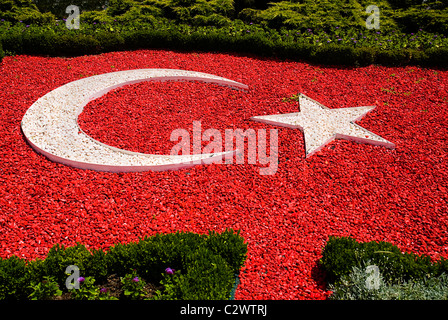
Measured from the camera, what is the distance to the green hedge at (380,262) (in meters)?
4.44

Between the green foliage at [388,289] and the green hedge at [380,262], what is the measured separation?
76 mm

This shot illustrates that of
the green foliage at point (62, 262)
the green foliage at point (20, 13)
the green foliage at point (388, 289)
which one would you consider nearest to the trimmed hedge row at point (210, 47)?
the green foliage at point (20, 13)

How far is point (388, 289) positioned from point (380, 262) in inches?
16.5

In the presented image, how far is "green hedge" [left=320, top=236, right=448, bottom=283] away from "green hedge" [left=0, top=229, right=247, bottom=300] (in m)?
1.26

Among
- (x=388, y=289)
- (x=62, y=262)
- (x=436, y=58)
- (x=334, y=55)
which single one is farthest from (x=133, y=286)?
(x=436, y=58)

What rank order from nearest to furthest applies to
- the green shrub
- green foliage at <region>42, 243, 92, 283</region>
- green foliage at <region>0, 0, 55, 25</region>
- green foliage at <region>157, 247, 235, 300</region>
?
green foliage at <region>157, 247, 235, 300</region>, green foliage at <region>42, 243, 92, 283</region>, the green shrub, green foliage at <region>0, 0, 55, 25</region>

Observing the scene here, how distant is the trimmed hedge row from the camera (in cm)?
1088

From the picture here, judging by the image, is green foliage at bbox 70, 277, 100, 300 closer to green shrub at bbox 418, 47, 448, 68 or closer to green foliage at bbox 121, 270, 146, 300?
green foliage at bbox 121, 270, 146, 300

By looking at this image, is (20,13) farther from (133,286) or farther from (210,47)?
(133,286)

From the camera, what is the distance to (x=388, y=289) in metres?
4.16

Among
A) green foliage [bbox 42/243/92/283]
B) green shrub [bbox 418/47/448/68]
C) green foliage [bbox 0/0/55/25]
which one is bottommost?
green foliage [bbox 42/243/92/283]

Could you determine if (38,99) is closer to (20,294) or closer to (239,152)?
(239,152)

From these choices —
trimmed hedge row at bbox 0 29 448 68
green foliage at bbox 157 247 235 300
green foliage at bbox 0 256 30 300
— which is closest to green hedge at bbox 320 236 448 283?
green foliage at bbox 157 247 235 300
